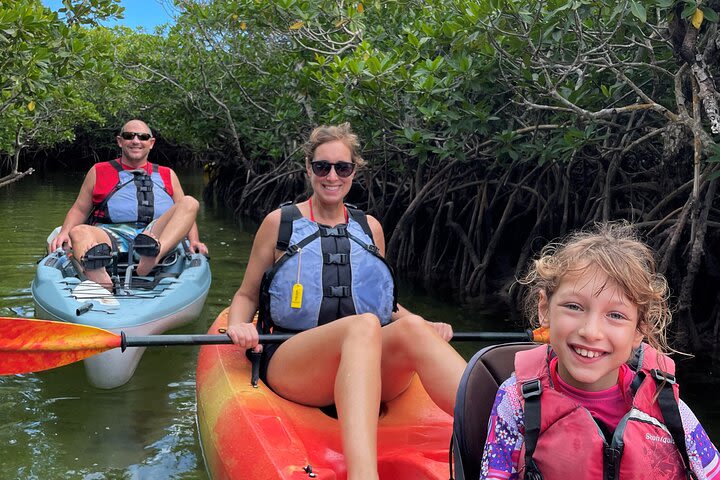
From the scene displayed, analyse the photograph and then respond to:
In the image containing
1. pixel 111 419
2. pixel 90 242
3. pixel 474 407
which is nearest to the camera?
pixel 474 407

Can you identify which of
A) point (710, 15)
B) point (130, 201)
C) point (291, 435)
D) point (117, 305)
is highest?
point (710, 15)

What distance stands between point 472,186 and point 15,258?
4.28 meters

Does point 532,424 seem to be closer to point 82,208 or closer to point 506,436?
point 506,436

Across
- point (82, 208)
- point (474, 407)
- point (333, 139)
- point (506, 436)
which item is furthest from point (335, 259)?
point (82, 208)

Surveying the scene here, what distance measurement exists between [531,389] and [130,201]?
3.95m

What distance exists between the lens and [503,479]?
1.62m

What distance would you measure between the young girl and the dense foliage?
2.06 m

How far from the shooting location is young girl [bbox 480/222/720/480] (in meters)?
1.56

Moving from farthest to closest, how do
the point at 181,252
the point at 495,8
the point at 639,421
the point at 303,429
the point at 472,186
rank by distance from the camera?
the point at 472,186, the point at 181,252, the point at 495,8, the point at 303,429, the point at 639,421

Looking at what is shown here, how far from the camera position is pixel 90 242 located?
4.47 meters

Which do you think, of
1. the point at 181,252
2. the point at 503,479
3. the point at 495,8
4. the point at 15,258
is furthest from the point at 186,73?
the point at 503,479

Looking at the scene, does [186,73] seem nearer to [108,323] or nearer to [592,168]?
[592,168]

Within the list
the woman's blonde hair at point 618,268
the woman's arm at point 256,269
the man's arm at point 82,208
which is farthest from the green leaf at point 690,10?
the man's arm at point 82,208

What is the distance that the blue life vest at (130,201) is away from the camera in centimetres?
507
